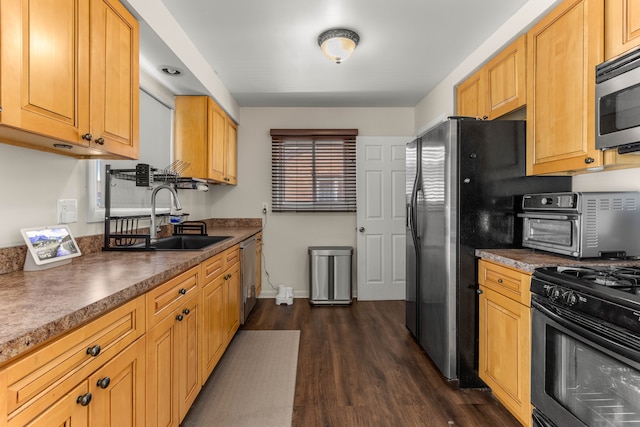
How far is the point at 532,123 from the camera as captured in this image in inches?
84.0

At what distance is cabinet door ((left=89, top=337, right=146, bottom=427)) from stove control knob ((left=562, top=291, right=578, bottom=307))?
5.55ft

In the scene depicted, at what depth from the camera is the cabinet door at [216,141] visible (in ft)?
10.8

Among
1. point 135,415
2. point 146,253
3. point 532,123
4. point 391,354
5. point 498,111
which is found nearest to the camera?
point 135,415

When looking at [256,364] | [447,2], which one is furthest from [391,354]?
[447,2]

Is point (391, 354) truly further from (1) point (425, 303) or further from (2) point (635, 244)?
(2) point (635, 244)

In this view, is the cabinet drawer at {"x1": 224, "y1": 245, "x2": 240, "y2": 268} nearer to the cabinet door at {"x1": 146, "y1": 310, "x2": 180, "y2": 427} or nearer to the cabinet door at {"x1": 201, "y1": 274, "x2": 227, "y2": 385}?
the cabinet door at {"x1": 201, "y1": 274, "x2": 227, "y2": 385}

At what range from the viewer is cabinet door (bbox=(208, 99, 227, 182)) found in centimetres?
329

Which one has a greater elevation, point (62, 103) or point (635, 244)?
point (62, 103)

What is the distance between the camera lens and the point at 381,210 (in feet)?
14.1

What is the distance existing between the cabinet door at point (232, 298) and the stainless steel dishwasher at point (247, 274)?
11 centimetres

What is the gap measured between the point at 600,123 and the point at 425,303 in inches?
63.1

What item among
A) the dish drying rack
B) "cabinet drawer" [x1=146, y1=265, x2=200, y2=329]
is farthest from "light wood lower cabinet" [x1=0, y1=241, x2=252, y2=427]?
the dish drying rack

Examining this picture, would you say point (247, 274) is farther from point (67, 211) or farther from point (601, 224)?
point (601, 224)

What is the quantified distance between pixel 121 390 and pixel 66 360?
331 mm
